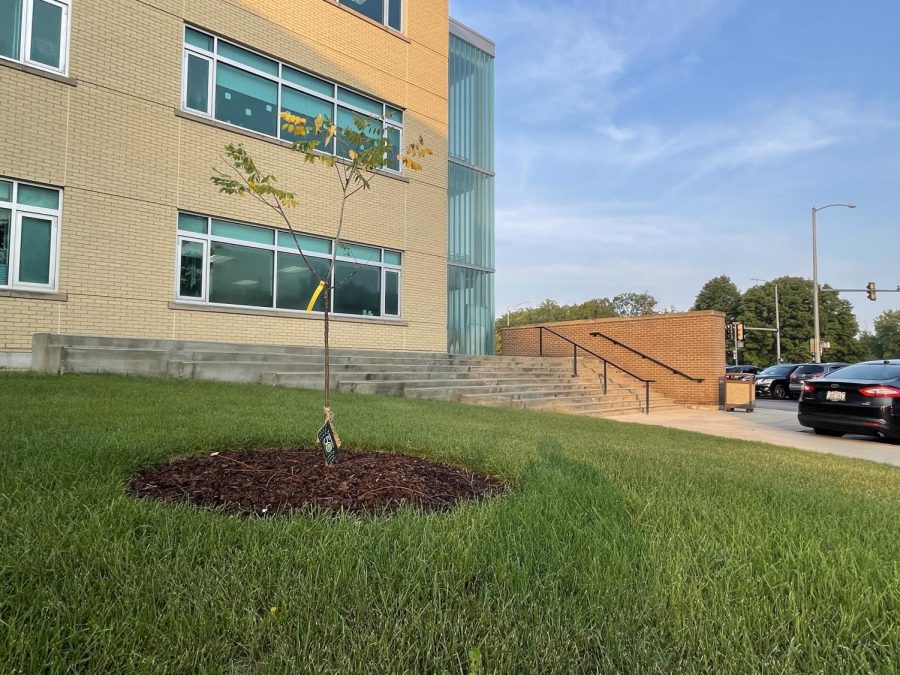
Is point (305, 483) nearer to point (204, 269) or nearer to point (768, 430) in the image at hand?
point (204, 269)

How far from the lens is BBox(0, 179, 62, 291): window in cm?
995

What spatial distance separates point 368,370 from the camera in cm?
1272

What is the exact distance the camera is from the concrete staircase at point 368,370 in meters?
9.53

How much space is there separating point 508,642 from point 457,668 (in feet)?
0.68

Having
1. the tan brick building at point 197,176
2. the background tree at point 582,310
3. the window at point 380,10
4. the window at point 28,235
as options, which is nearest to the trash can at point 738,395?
the tan brick building at point 197,176

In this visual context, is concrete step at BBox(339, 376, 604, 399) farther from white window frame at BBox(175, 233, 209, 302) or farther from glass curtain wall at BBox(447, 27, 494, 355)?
glass curtain wall at BBox(447, 27, 494, 355)

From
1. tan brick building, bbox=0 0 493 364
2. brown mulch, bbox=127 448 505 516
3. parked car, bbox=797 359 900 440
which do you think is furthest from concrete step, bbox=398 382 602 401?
brown mulch, bbox=127 448 505 516

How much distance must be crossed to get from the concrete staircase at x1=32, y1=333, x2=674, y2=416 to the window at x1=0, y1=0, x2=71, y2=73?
17.3 ft

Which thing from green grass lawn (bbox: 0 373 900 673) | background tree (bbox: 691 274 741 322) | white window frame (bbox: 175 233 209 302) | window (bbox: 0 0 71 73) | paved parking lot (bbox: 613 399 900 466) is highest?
background tree (bbox: 691 274 741 322)

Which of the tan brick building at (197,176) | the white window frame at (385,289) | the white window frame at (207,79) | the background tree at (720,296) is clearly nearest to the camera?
the tan brick building at (197,176)

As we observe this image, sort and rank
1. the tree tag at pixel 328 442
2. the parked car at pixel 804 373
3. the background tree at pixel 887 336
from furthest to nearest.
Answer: the background tree at pixel 887 336
the parked car at pixel 804 373
the tree tag at pixel 328 442

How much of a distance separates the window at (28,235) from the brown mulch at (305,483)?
8.06 meters

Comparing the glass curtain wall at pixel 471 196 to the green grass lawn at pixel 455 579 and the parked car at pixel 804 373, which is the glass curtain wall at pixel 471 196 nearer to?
the parked car at pixel 804 373

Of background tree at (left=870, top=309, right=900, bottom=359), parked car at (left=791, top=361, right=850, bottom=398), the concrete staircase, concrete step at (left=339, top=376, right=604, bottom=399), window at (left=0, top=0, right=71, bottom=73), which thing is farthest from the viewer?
background tree at (left=870, top=309, right=900, bottom=359)
